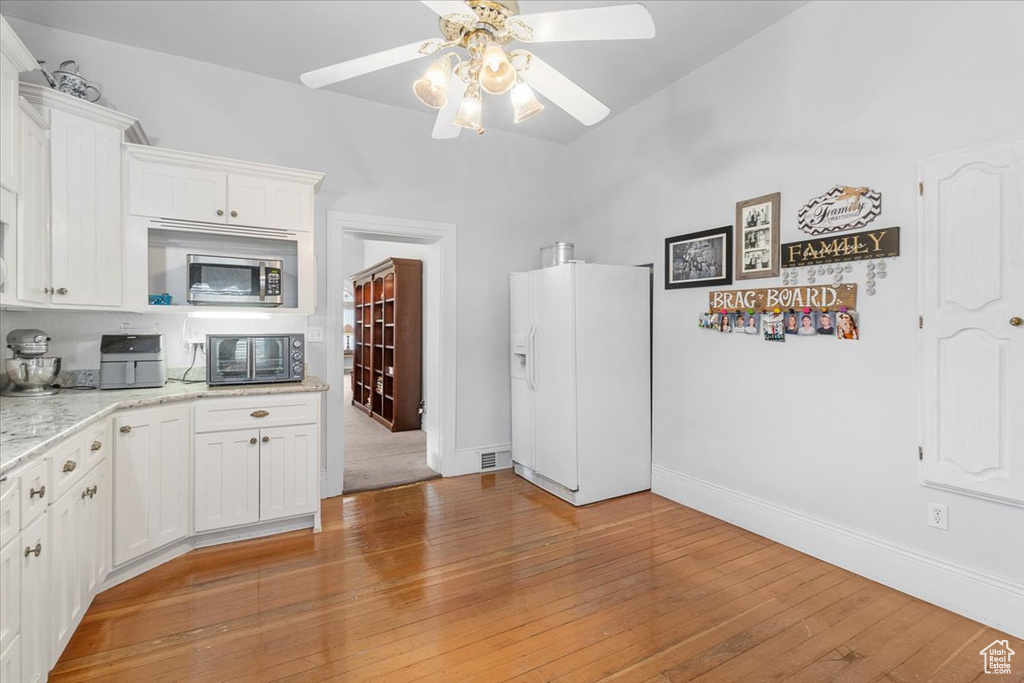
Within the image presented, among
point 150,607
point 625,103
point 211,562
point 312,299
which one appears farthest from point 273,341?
point 625,103

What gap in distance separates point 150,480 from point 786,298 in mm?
3605

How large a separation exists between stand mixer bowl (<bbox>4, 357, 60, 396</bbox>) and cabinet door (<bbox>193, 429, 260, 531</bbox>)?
0.82 metres

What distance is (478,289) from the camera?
4203mm

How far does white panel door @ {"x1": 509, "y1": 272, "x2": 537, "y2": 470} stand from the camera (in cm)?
380

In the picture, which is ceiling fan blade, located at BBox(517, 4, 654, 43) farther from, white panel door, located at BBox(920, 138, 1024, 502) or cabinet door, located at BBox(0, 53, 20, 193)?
cabinet door, located at BBox(0, 53, 20, 193)

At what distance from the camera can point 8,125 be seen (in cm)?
195

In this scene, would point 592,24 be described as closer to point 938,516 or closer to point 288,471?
point 938,516

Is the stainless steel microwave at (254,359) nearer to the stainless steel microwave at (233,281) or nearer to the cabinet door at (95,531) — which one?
the stainless steel microwave at (233,281)

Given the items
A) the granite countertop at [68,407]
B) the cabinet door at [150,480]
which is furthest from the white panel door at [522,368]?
the cabinet door at [150,480]

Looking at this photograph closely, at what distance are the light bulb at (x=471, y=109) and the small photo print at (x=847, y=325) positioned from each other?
2.09 metres

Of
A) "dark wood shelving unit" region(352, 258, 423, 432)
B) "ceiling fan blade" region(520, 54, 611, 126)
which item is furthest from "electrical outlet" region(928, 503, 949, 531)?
"dark wood shelving unit" region(352, 258, 423, 432)

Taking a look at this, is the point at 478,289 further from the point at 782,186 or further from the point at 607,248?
the point at 782,186

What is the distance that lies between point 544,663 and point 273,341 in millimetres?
2410

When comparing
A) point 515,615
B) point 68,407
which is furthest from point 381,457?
point 515,615
